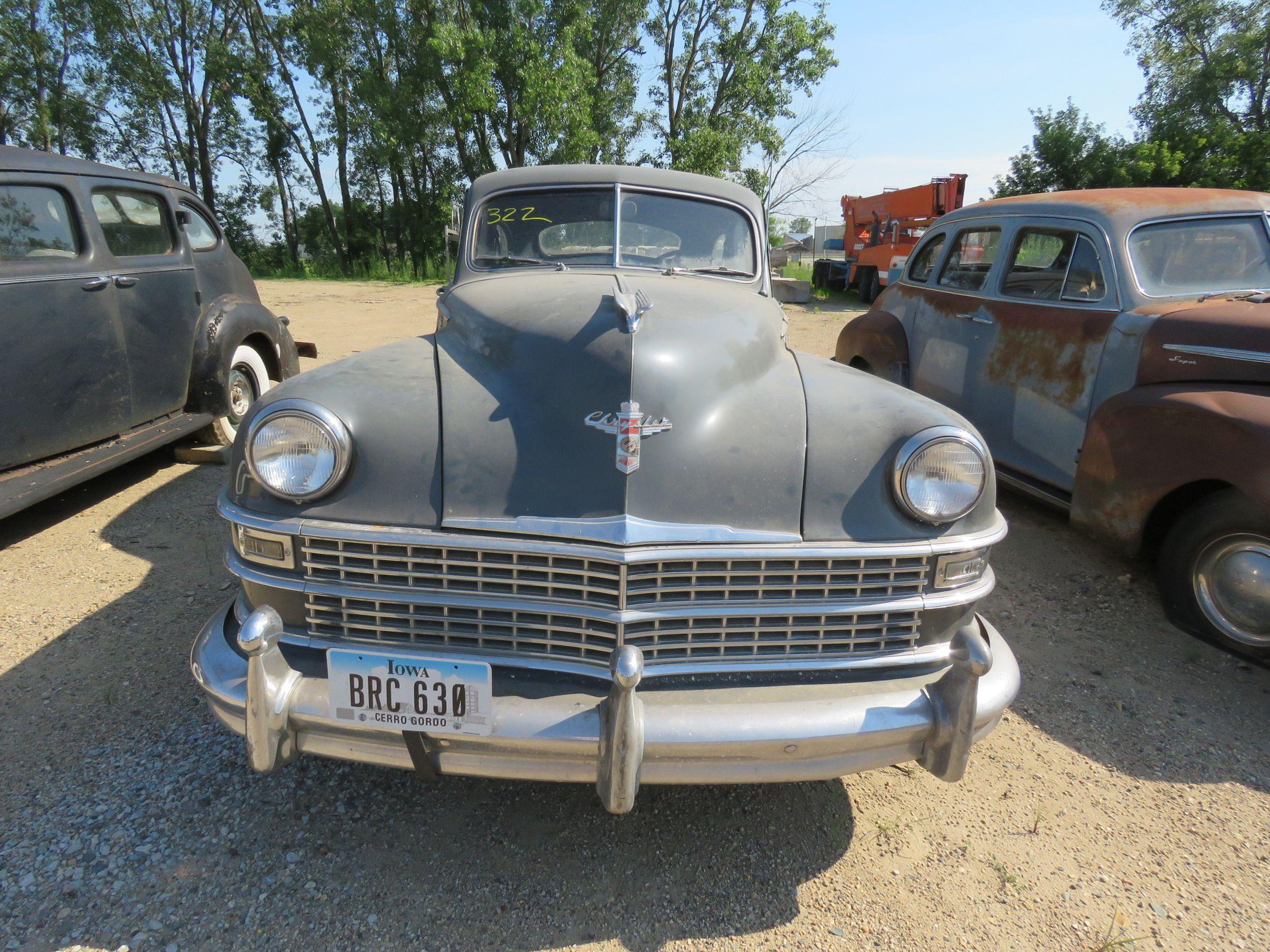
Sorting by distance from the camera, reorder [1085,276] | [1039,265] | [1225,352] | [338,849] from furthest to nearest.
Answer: [1039,265]
[1085,276]
[1225,352]
[338,849]

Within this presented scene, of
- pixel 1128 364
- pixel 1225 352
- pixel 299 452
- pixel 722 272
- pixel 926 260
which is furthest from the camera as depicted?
pixel 926 260

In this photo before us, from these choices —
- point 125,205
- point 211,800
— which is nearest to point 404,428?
point 211,800

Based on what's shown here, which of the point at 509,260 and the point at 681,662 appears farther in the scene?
the point at 509,260

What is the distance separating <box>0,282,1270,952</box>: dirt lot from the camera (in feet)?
6.15

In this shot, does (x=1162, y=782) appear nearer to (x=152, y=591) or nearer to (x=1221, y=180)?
(x=152, y=591)

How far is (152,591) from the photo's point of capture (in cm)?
348

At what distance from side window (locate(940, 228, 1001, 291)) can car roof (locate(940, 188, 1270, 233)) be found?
0.35 metres

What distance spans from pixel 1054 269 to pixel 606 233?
107 inches

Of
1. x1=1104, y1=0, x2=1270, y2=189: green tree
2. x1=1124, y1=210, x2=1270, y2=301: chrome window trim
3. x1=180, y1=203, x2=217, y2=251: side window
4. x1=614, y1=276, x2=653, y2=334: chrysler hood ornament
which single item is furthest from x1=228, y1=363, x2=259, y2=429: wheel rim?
x1=1104, y1=0, x2=1270, y2=189: green tree

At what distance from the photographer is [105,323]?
418 centimetres

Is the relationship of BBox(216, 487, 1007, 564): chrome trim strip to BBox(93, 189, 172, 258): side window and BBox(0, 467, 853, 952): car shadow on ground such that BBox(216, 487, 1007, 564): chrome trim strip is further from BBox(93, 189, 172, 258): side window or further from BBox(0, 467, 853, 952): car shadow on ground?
BBox(93, 189, 172, 258): side window

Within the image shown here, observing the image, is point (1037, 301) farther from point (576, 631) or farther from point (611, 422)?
point (576, 631)

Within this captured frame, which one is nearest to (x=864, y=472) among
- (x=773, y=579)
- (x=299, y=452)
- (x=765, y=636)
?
(x=773, y=579)

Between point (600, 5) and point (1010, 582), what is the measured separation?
23119 millimetres
